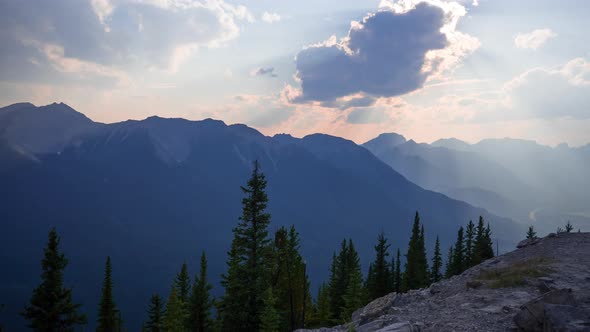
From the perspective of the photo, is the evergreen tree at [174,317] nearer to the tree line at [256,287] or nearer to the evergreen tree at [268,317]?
the tree line at [256,287]

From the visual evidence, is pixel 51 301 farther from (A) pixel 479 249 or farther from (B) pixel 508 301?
(A) pixel 479 249

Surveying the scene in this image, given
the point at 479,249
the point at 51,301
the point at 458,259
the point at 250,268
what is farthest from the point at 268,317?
the point at 458,259

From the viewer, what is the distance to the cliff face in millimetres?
12430

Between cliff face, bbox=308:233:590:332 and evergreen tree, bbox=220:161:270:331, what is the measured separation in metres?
10.5

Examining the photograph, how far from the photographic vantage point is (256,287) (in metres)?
28.9

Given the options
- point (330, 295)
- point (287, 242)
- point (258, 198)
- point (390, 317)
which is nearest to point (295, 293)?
point (287, 242)

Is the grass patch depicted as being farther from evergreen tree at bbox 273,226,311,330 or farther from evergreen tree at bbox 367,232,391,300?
evergreen tree at bbox 367,232,391,300

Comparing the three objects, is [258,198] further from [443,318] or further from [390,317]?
[443,318]

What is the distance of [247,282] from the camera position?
2897cm

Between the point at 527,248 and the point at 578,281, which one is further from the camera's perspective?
the point at 527,248

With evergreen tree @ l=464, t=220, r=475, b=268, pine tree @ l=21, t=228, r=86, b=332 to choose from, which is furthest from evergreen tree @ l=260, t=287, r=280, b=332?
evergreen tree @ l=464, t=220, r=475, b=268

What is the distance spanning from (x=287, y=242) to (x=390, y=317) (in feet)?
78.7

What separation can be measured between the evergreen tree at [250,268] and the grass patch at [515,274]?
16.4 meters

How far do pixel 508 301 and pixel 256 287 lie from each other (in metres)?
18.5
